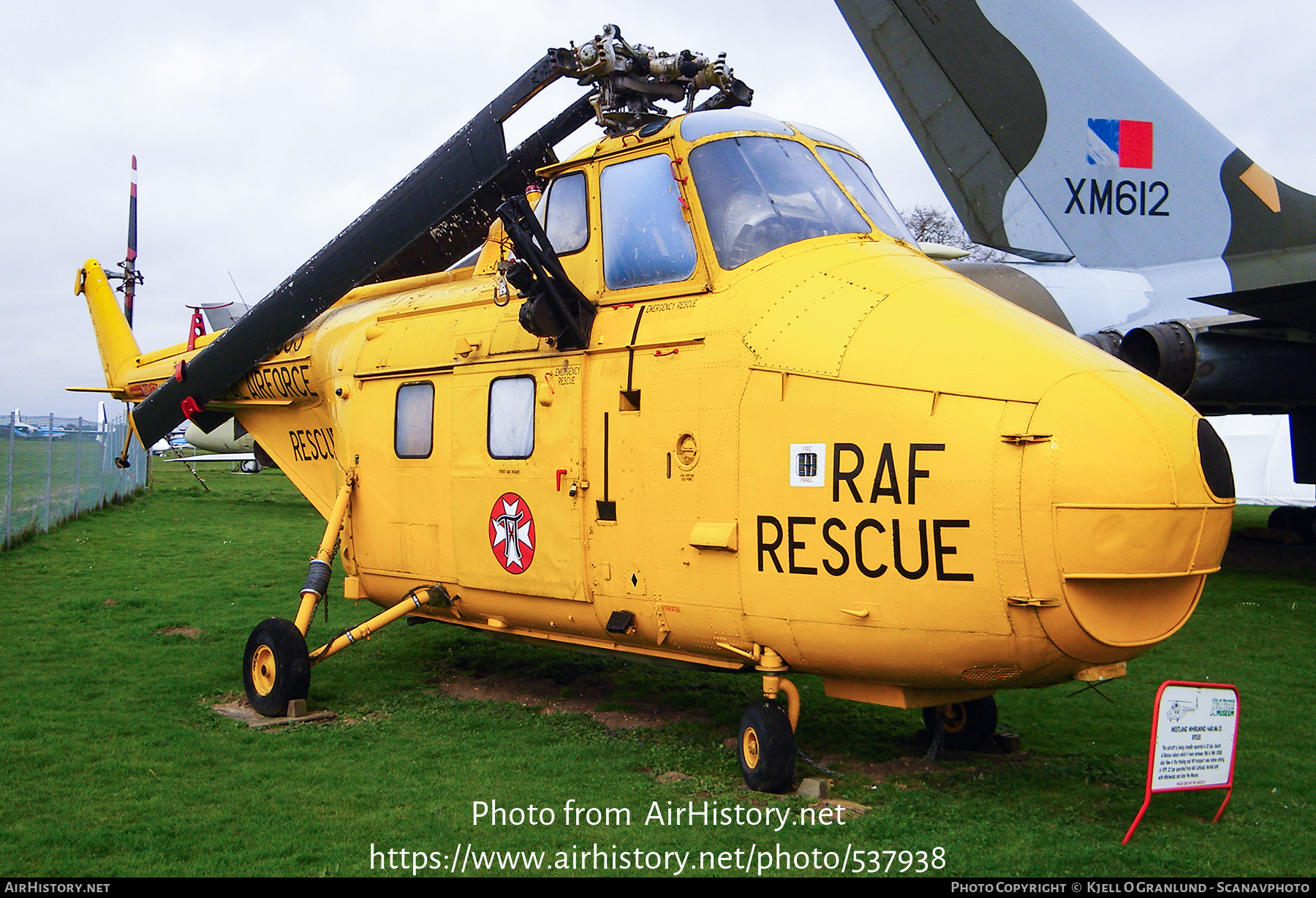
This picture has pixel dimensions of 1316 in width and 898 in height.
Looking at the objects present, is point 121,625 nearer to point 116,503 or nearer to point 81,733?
point 81,733

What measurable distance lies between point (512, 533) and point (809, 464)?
8.22ft

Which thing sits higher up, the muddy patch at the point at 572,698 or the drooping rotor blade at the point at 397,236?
the drooping rotor blade at the point at 397,236

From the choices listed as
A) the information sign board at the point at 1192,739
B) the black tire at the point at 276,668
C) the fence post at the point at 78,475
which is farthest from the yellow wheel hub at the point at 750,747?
the fence post at the point at 78,475

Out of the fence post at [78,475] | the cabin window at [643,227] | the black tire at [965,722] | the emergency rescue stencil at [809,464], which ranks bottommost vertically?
the black tire at [965,722]

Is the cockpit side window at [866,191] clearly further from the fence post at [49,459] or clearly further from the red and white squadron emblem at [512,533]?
the fence post at [49,459]

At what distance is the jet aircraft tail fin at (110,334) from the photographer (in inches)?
505

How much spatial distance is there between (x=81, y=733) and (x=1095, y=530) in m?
6.52

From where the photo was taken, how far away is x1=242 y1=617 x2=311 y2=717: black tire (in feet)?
24.2

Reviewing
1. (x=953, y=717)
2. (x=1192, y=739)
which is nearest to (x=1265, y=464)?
(x=953, y=717)

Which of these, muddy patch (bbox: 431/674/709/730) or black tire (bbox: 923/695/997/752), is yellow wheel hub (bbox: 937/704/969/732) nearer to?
black tire (bbox: 923/695/997/752)

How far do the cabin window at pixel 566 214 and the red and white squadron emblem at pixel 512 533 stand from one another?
1751 mm

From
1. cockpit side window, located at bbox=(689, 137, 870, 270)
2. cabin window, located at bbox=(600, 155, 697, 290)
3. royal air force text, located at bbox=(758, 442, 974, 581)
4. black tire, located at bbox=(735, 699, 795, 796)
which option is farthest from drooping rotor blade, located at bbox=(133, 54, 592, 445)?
black tire, located at bbox=(735, 699, 795, 796)

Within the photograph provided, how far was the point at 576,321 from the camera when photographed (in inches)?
253
